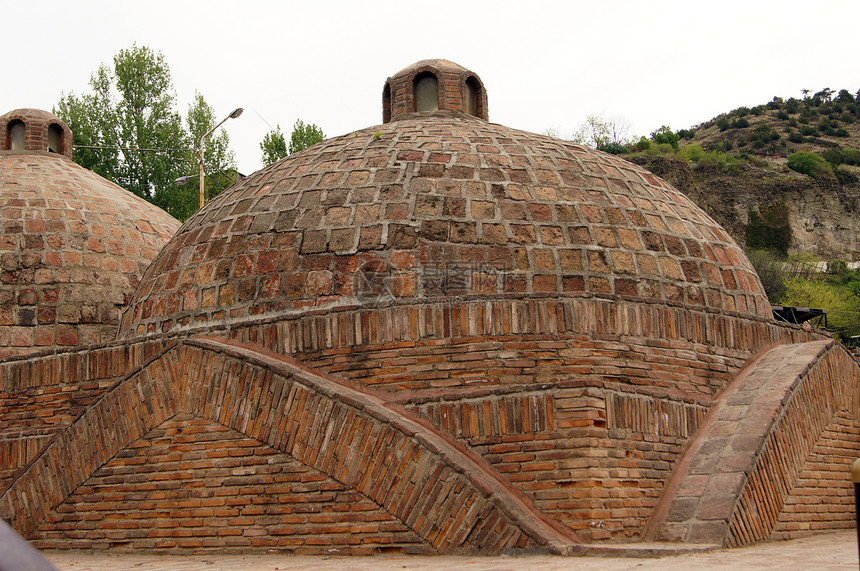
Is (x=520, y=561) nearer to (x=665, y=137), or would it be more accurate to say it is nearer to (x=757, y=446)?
(x=757, y=446)

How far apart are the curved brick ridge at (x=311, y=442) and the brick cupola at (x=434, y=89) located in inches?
157

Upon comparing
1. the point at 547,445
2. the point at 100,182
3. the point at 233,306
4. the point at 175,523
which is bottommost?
the point at 175,523

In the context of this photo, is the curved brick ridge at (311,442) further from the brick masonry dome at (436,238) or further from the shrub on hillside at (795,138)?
the shrub on hillside at (795,138)

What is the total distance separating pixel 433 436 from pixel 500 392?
53cm

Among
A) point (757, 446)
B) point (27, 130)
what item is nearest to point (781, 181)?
point (27, 130)

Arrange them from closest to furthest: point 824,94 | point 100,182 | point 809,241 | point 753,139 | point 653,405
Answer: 1. point 653,405
2. point 100,182
3. point 809,241
4. point 753,139
5. point 824,94

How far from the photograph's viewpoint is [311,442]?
258 inches

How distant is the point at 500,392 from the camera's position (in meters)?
6.45

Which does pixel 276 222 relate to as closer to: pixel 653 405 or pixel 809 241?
pixel 653 405

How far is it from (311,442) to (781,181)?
4915cm

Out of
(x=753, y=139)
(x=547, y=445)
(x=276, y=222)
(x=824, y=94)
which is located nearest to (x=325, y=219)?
(x=276, y=222)

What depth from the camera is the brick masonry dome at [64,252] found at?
11109mm

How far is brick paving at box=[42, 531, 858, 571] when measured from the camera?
4.86 m

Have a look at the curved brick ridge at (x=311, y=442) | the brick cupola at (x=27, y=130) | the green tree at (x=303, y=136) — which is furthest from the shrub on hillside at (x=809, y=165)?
the curved brick ridge at (x=311, y=442)
